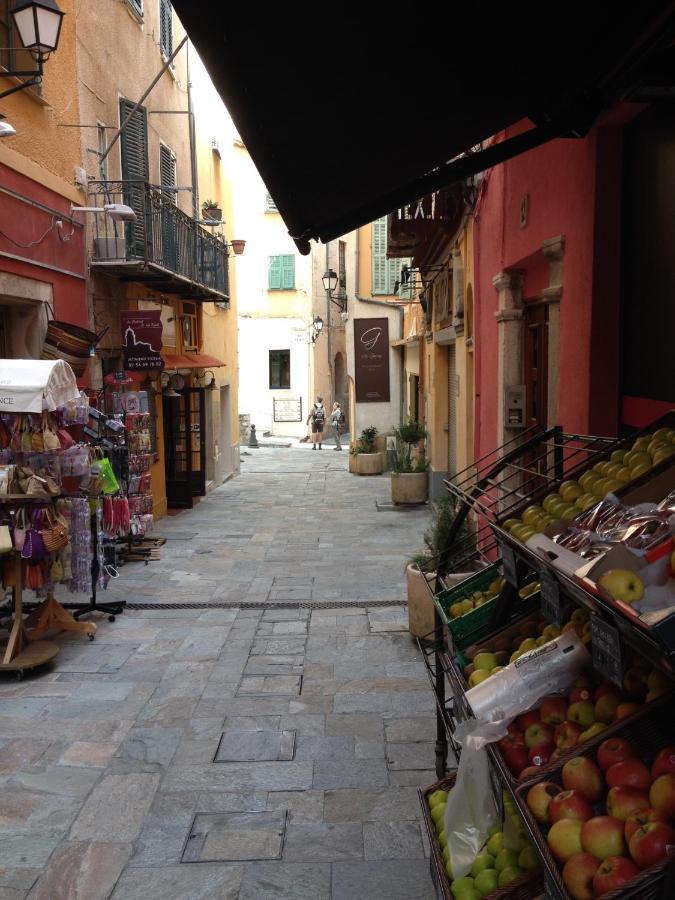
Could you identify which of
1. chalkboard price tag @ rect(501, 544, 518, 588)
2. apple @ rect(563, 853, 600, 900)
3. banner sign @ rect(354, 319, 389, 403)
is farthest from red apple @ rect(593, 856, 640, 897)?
banner sign @ rect(354, 319, 389, 403)

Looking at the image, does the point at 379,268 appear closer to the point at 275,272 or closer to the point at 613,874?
the point at 275,272

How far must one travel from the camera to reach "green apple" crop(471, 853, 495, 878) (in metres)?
2.88

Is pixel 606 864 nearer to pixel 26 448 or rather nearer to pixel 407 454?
pixel 26 448

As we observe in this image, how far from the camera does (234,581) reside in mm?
9820

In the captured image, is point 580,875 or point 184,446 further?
point 184,446

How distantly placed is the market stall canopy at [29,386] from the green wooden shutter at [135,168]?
5104mm

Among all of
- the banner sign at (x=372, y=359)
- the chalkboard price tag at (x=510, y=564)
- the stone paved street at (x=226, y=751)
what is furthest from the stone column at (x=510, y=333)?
the banner sign at (x=372, y=359)

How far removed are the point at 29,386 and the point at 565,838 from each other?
18.4 feet

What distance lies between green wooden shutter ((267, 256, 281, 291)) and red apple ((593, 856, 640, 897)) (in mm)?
31696

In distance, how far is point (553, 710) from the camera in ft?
9.41

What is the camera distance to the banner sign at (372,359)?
23.1 m

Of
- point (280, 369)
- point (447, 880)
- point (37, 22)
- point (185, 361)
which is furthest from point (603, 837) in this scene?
point (280, 369)

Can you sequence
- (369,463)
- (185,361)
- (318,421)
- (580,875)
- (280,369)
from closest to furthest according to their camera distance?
(580,875)
(185,361)
(369,463)
(318,421)
(280,369)

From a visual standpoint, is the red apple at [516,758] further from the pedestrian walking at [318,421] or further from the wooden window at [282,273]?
the wooden window at [282,273]
